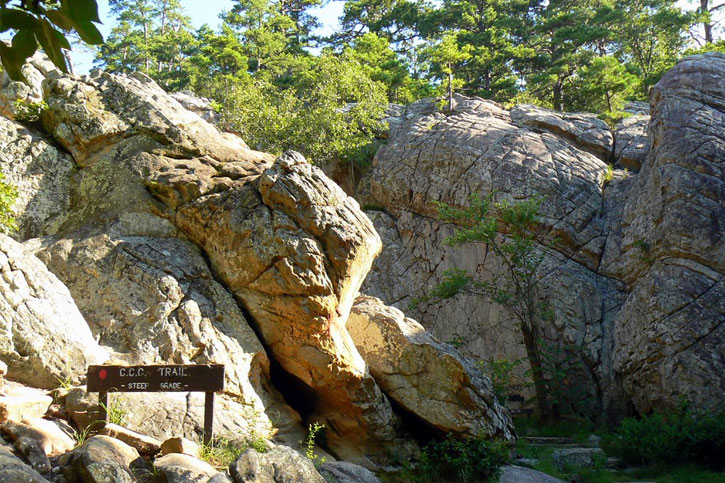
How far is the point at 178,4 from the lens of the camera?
5188 centimetres

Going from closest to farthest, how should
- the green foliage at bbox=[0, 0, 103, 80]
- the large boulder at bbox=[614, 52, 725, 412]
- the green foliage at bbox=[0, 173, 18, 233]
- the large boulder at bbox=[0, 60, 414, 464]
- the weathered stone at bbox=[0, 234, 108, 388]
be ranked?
the green foliage at bbox=[0, 0, 103, 80]
the weathered stone at bbox=[0, 234, 108, 388]
the green foliage at bbox=[0, 173, 18, 233]
the large boulder at bbox=[0, 60, 414, 464]
the large boulder at bbox=[614, 52, 725, 412]

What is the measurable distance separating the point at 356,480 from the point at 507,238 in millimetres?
13709

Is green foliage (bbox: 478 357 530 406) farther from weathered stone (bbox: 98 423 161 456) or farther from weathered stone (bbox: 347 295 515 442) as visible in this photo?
weathered stone (bbox: 98 423 161 456)

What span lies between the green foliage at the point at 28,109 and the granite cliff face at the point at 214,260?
6.1 inches

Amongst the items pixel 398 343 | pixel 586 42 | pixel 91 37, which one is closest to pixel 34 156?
pixel 398 343

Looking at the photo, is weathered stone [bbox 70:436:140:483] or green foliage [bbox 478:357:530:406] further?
green foliage [bbox 478:357:530:406]

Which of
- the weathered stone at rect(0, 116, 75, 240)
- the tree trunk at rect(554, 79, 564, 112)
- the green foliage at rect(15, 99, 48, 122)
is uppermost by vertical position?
the tree trunk at rect(554, 79, 564, 112)

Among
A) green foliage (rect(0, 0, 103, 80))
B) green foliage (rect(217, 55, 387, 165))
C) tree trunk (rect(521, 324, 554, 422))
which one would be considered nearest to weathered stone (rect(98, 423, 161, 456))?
→ green foliage (rect(0, 0, 103, 80))

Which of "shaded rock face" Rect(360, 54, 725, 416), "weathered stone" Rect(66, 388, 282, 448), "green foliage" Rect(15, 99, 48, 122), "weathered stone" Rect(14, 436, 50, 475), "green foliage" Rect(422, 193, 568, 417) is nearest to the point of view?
"weathered stone" Rect(14, 436, 50, 475)

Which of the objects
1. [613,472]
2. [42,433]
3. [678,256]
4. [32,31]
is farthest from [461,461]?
[32,31]

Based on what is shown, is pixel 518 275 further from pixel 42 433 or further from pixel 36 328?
pixel 42 433

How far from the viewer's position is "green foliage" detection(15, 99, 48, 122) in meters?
12.5

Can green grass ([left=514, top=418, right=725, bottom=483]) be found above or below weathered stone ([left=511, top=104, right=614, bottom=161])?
below

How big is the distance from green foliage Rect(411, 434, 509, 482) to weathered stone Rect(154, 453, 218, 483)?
4.75 meters
